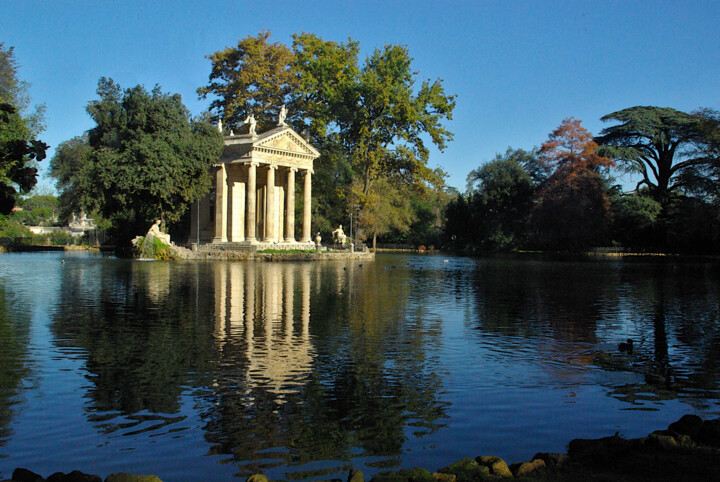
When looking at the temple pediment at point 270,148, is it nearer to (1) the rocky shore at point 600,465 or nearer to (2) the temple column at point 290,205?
(2) the temple column at point 290,205

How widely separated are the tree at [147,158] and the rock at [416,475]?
44384 mm

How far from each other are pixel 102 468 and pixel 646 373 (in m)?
8.52

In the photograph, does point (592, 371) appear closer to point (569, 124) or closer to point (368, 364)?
point (368, 364)

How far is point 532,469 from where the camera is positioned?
5.79m

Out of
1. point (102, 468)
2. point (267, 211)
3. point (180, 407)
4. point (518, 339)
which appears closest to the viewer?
point (102, 468)

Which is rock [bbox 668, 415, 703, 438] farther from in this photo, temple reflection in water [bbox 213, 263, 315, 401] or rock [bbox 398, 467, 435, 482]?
temple reflection in water [bbox 213, 263, 315, 401]

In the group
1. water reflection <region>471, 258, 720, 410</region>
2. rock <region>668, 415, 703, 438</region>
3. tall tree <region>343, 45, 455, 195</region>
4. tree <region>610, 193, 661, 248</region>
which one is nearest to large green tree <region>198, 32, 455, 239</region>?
tall tree <region>343, 45, 455, 195</region>

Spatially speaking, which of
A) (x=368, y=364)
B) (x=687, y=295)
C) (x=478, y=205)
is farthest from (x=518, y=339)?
(x=478, y=205)

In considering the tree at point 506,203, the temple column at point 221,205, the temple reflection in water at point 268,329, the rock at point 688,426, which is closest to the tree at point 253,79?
the temple column at point 221,205

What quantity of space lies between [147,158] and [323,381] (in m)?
40.9

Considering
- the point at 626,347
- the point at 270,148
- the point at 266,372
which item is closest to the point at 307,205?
the point at 270,148

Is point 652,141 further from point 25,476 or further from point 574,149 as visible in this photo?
point 25,476

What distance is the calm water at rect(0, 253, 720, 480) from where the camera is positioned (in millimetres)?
6785

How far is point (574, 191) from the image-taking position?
69.7 metres
